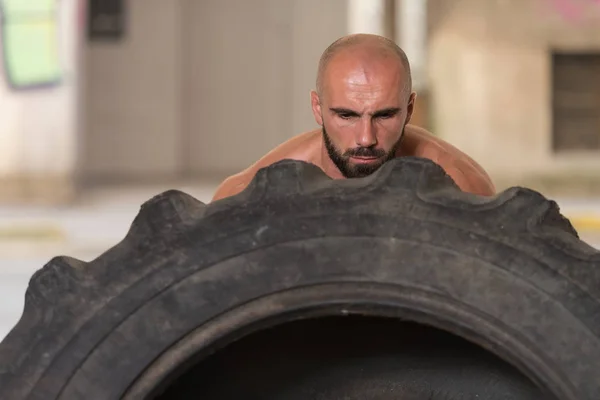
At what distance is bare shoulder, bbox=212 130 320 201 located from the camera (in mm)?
1805

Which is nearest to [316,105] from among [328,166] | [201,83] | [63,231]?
[328,166]

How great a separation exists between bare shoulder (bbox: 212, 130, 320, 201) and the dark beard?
175 mm

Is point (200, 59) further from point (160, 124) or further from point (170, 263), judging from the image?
point (170, 263)

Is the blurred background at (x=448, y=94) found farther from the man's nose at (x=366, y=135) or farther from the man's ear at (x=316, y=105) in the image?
the man's nose at (x=366, y=135)

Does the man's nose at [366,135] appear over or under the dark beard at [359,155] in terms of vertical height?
over

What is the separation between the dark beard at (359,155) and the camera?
5.21 ft

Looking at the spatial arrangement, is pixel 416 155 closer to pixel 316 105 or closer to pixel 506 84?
pixel 316 105

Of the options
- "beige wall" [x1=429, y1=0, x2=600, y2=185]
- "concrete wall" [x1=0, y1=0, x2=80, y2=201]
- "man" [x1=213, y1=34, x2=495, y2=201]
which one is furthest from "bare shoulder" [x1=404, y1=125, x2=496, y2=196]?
"concrete wall" [x1=0, y1=0, x2=80, y2=201]

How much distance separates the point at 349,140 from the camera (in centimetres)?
161

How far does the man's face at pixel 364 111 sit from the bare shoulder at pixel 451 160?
149 mm

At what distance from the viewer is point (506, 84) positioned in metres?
9.36

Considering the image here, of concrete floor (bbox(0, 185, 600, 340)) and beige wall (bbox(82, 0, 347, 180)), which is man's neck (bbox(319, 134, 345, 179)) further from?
beige wall (bbox(82, 0, 347, 180))

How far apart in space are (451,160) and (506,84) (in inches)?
307

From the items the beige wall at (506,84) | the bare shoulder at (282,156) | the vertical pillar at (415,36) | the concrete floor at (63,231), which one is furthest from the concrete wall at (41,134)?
the bare shoulder at (282,156)
